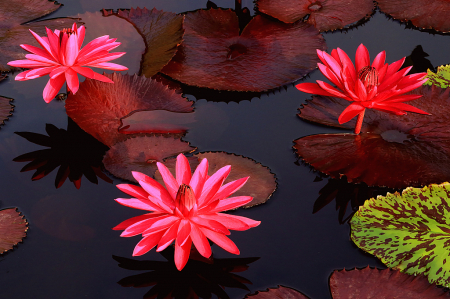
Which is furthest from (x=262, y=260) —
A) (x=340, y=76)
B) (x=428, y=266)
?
(x=340, y=76)

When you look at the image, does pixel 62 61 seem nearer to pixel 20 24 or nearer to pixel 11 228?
pixel 11 228

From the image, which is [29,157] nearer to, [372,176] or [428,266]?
[372,176]

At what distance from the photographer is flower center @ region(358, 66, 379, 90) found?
6.11ft

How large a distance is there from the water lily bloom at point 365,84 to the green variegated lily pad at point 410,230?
1.24 ft

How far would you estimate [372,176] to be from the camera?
1896 mm

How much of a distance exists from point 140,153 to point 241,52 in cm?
101

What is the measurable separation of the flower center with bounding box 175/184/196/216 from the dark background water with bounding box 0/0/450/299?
0.31 metres

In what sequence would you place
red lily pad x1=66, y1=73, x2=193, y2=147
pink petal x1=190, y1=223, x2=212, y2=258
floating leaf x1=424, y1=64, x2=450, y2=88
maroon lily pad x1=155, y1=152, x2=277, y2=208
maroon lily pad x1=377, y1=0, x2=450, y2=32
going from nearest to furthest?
1. pink petal x1=190, y1=223, x2=212, y2=258
2. maroon lily pad x1=155, y1=152, x2=277, y2=208
3. red lily pad x1=66, y1=73, x2=193, y2=147
4. floating leaf x1=424, y1=64, x2=450, y2=88
5. maroon lily pad x1=377, y1=0, x2=450, y2=32

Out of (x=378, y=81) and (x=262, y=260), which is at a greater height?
(x=378, y=81)

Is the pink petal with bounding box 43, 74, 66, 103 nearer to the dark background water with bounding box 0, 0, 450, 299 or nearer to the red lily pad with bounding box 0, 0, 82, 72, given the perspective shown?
the dark background water with bounding box 0, 0, 450, 299

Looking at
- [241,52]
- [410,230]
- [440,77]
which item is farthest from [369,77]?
[241,52]

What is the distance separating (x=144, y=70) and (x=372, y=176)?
1.37 m

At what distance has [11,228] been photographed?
171cm

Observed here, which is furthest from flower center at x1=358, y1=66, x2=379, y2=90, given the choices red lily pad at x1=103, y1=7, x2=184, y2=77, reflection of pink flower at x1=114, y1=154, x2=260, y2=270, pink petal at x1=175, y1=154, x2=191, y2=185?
red lily pad at x1=103, y1=7, x2=184, y2=77
